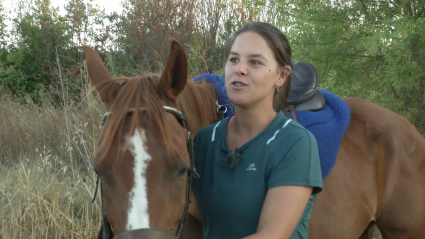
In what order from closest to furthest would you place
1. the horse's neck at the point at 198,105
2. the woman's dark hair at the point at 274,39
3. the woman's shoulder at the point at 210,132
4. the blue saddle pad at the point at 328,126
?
the woman's dark hair at the point at 274,39 → the woman's shoulder at the point at 210,132 → the horse's neck at the point at 198,105 → the blue saddle pad at the point at 328,126

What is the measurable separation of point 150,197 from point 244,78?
65 centimetres

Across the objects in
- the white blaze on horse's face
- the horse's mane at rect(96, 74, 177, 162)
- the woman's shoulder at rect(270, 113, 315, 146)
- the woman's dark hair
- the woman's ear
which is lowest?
the white blaze on horse's face

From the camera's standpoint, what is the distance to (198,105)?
208 centimetres

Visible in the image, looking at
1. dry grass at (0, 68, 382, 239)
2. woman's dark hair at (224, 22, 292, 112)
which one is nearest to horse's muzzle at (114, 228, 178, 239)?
woman's dark hair at (224, 22, 292, 112)

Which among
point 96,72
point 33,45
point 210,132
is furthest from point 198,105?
point 33,45

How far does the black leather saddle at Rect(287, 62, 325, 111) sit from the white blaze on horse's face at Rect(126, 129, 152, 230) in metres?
1.40

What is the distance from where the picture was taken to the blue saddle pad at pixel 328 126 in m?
2.39

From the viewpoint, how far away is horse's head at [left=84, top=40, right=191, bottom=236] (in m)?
1.38

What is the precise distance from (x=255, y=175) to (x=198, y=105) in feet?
2.13

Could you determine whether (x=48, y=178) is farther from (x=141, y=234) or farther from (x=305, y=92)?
(x=141, y=234)

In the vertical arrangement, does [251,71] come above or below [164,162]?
above

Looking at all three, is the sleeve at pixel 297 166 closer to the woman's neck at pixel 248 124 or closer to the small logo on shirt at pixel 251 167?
the small logo on shirt at pixel 251 167

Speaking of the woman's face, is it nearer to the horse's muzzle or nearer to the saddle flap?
the horse's muzzle

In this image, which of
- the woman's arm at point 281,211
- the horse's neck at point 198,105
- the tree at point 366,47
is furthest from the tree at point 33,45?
the woman's arm at point 281,211
